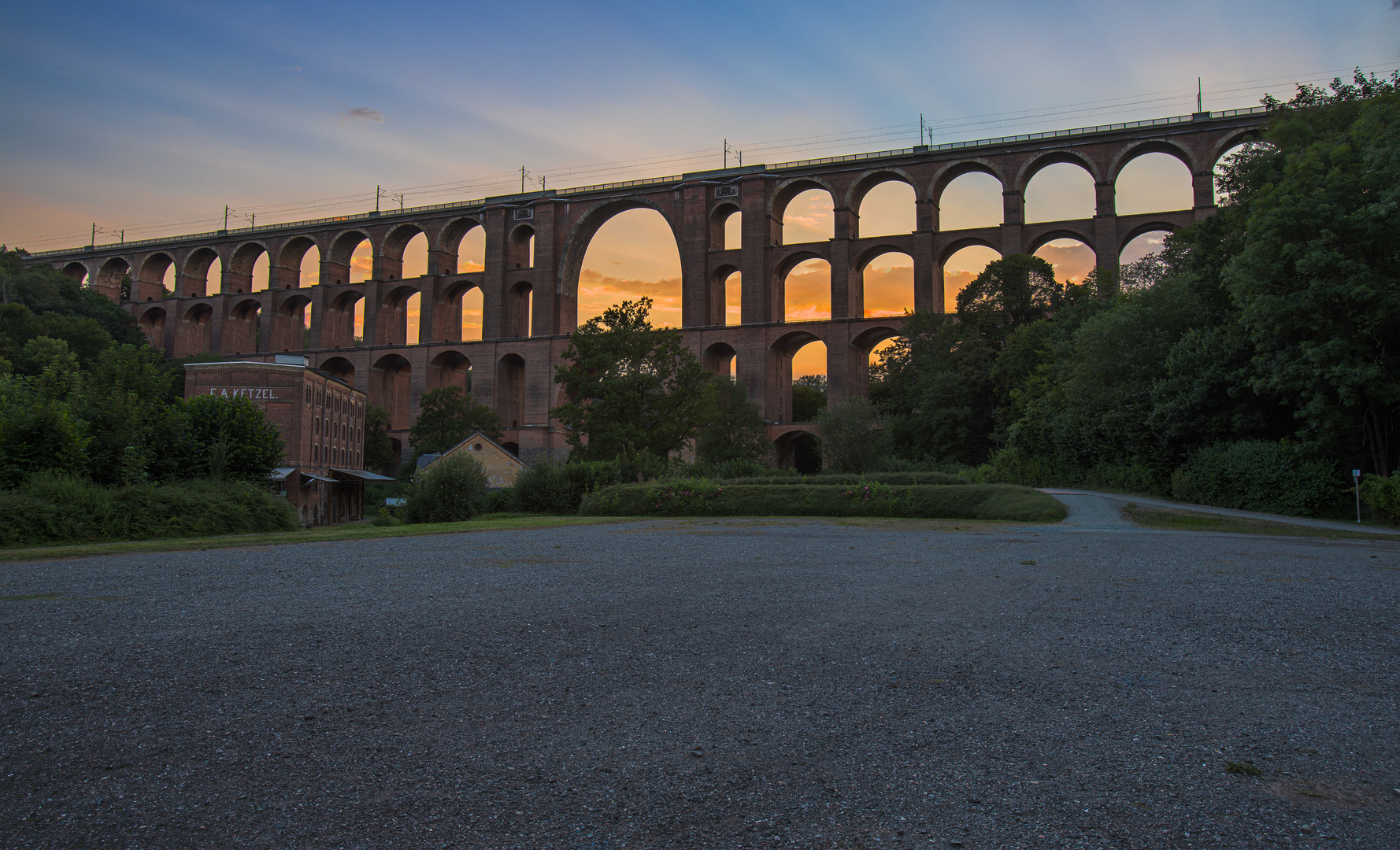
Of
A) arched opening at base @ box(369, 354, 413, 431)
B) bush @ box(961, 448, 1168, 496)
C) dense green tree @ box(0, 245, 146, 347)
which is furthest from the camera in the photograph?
arched opening at base @ box(369, 354, 413, 431)

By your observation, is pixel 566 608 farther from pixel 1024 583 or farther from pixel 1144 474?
pixel 1144 474

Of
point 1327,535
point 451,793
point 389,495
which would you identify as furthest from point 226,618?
point 389,495

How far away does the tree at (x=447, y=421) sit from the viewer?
55.4 metres

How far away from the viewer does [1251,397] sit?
67.1 feet

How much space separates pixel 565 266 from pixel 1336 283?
4651cm

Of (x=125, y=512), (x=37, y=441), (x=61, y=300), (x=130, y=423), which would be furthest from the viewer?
(x=61, y=300)

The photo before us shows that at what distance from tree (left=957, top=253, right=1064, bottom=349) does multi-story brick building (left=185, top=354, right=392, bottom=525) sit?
115 ft

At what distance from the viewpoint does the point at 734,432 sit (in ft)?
144

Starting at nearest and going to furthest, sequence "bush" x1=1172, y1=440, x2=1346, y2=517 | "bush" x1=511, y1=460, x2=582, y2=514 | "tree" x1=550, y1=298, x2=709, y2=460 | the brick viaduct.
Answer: "bush" x1=1172, y1=440, x2=1346, y2=517, "bush" x1=511, y1=460, x2=582, y2=514, "tree" x1=550, y1=298, x2=709, y2=460, the brick viaduct

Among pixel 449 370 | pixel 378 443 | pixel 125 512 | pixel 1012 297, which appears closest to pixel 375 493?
pixel 378 443

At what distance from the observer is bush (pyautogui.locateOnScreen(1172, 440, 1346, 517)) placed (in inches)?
704

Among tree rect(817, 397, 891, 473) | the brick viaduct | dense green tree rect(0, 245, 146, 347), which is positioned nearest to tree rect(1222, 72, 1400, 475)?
tree rect(817, 397, 891, 473)

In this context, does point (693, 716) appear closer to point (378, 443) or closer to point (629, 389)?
point (629, 389)

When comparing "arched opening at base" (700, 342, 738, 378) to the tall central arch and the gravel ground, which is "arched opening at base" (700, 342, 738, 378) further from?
the gravel ground
